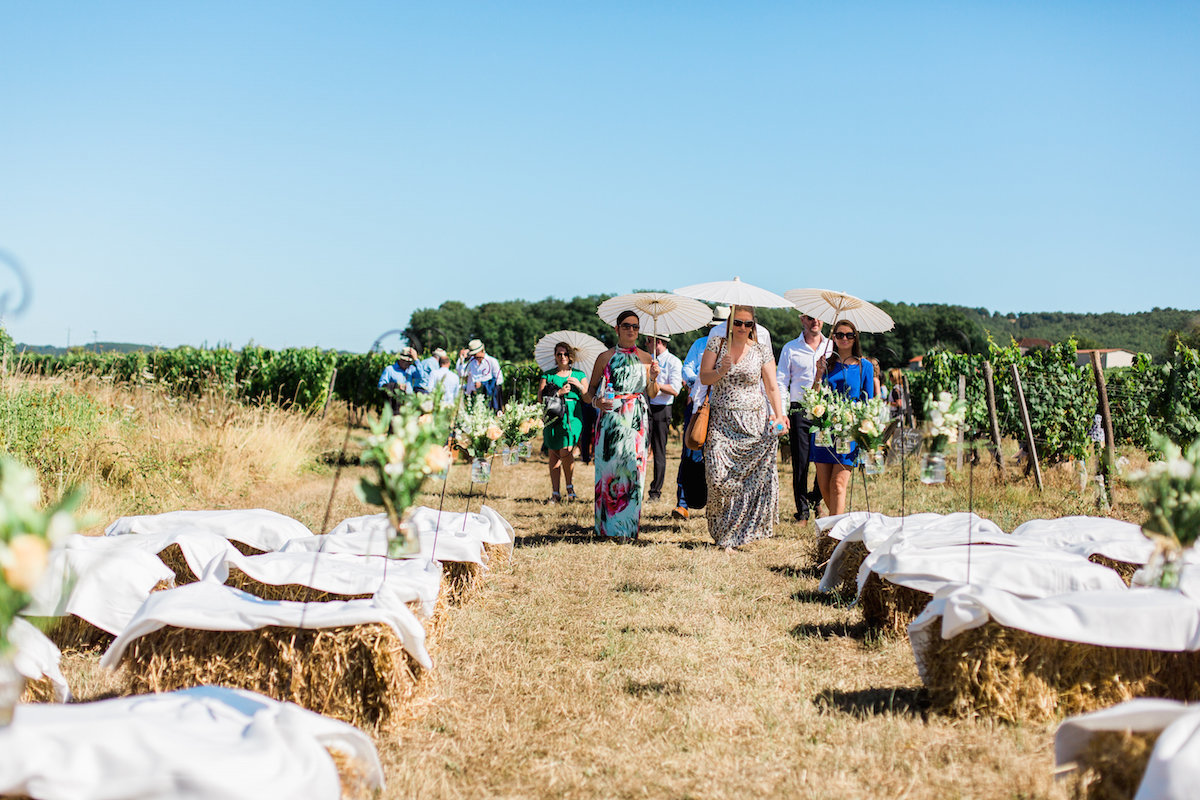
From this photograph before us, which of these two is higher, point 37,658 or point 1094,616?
point 1094,616

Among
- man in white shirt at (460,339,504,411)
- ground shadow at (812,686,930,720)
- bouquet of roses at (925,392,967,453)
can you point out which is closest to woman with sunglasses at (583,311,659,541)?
bouquet of roses at (925,392,967,453)

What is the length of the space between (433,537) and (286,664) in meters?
2.20

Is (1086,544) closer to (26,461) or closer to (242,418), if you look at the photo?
(26,461)

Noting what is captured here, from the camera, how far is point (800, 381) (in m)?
8.82

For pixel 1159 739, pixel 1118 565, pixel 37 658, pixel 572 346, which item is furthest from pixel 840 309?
pixel 37 658

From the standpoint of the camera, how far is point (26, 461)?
322 inches

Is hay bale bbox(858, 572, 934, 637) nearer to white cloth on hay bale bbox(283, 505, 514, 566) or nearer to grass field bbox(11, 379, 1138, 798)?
grass field bbox(11, 379, 1138, 798)

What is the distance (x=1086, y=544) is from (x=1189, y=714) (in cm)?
293

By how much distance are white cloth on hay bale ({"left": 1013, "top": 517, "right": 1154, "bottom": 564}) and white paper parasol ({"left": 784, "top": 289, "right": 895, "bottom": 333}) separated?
2.70 meters

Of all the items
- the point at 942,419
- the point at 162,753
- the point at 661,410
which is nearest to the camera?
the point at 162,753

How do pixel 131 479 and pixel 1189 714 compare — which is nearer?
pixel 1189 714

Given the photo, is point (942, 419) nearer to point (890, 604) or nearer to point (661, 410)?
point (890, 604)

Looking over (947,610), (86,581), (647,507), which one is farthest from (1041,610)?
(647,507)

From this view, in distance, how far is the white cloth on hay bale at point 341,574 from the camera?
425cm
